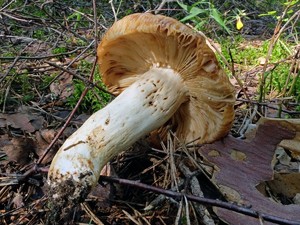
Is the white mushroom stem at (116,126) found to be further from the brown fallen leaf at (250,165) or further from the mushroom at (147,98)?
the brown fallen leaf at (250,165)

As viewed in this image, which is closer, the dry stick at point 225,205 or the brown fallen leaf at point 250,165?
the dry stick at point 225,205

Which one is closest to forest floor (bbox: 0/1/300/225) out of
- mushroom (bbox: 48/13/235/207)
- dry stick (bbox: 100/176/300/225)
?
dry stick (bbox: 100/176/300/225)

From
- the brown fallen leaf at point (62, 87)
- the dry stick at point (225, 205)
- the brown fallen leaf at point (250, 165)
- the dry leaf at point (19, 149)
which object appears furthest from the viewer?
the brown fallen leaf at point (62, 87)

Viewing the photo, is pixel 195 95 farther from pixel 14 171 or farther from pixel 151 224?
pixel 14 171

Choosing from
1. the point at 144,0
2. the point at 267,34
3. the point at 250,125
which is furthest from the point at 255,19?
the point at 250,125

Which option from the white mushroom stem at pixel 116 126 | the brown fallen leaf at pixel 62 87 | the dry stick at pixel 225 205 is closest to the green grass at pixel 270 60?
the white mushroom stem at pixel 116 126

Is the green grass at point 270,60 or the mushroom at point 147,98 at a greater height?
the mushroom at point 147,98

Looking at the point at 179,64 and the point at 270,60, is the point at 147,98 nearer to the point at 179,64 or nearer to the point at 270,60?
the point at 179,64
